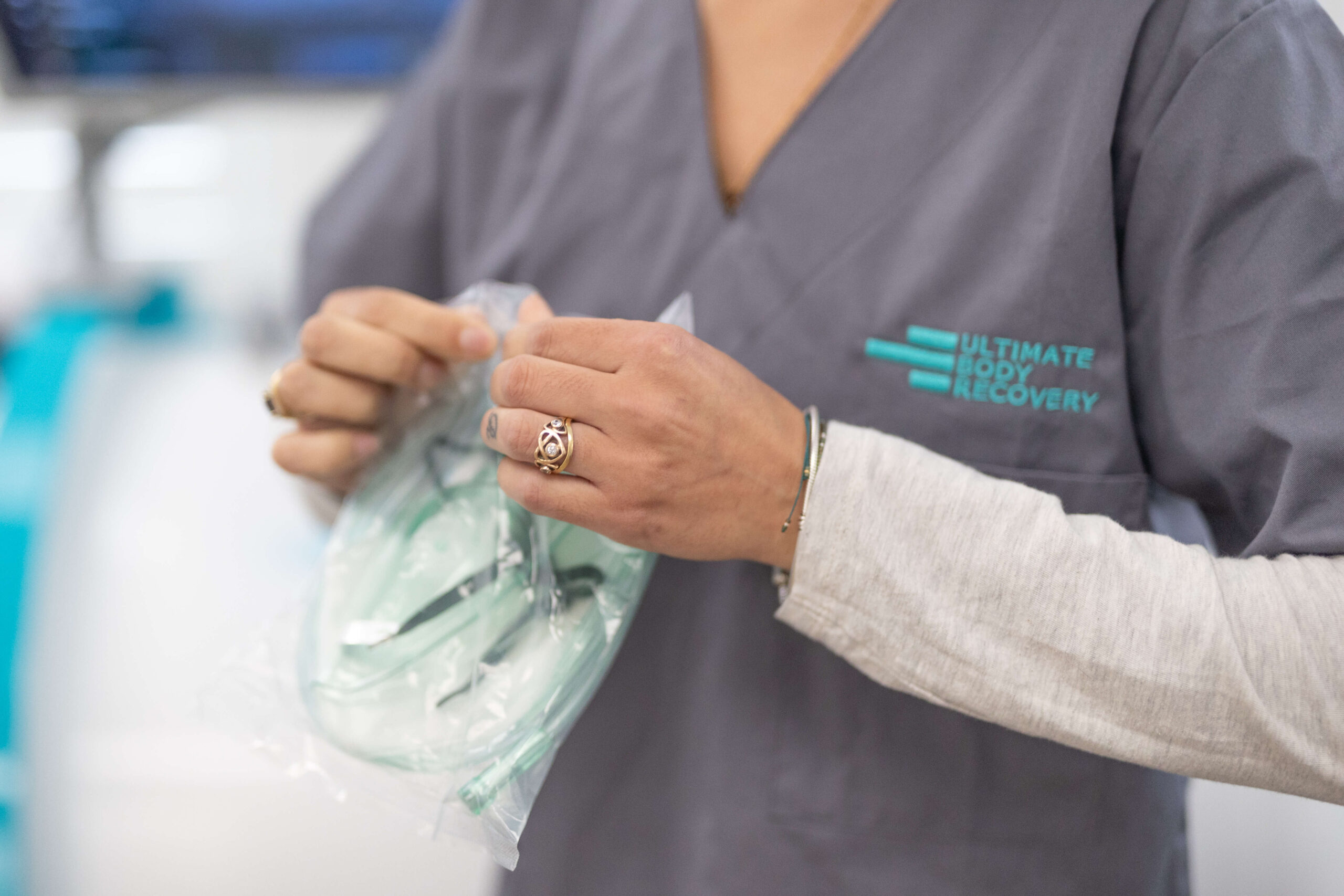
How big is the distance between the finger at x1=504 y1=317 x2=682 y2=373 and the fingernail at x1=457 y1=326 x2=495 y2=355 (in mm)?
117

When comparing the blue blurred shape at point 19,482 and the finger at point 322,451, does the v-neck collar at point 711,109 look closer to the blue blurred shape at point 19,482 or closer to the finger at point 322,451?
the finger at point 322,451

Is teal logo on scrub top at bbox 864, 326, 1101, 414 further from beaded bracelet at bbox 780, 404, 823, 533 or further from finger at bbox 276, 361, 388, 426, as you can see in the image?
finger at bbox 276, 361, 388, 426

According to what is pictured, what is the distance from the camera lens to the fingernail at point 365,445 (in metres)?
0.64

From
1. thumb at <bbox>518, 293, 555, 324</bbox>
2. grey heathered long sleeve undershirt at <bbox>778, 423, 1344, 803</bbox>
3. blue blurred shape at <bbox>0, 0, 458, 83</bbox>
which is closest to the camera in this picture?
grey heathered long sleeve undershirt at <bbox>778, 423, 1344, 803</bbox>

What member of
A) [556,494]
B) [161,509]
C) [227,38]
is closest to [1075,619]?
[556,494]

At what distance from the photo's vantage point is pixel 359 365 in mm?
591

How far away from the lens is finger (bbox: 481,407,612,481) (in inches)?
17.6

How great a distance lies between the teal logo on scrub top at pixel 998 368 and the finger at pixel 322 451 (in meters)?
0.38

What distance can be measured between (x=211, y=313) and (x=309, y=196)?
34 cm

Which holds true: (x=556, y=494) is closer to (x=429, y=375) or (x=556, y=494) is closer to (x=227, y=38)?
(x=429, y=375)

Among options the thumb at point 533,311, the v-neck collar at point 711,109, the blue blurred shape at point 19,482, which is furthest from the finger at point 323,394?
the blue blurred shape at point 19,482

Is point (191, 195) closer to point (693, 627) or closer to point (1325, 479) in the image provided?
point (693, 627)

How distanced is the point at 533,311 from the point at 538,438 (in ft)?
0.45

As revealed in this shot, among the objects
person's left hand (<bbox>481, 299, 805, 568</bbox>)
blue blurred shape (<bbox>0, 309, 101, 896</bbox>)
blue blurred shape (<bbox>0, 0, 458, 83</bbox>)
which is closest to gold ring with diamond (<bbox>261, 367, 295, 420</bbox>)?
person's left hand (<bbox>481, 299, 805, 568</bbox>)
